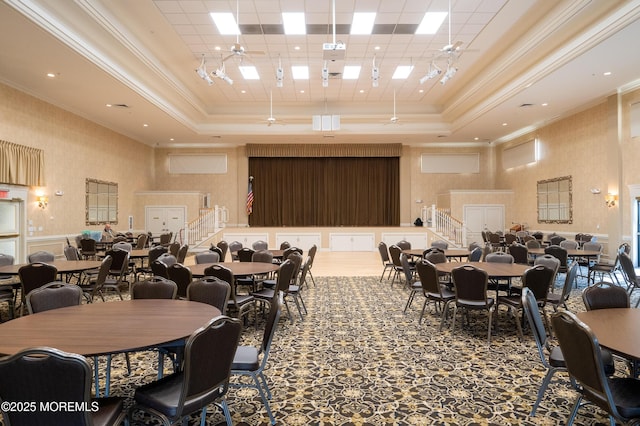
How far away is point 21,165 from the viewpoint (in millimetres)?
10281

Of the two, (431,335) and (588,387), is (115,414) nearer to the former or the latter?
(588,387)

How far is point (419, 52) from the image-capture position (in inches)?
424

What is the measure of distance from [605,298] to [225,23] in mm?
9135

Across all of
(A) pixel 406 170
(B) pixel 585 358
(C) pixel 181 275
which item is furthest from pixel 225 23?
(A) pixel 406 170

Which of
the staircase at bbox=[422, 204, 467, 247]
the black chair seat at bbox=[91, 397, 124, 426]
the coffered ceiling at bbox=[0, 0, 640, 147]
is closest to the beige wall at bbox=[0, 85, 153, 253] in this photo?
the coffered ceiling at bbox=[0, 0, 640, 147]

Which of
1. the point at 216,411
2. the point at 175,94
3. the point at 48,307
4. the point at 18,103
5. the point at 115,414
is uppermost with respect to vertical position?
the point at 175,94

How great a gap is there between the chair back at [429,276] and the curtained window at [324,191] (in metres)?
14.2

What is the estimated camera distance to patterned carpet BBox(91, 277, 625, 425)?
10.5 ft

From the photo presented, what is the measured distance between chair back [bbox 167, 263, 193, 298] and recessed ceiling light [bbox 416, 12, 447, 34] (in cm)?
772

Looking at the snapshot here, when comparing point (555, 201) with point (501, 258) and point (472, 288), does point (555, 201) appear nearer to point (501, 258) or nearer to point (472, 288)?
point (501, 258)

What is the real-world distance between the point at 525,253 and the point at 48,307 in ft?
28.0

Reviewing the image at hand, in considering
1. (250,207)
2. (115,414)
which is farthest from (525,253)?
(250,207)

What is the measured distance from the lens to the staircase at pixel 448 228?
1558 centimetres

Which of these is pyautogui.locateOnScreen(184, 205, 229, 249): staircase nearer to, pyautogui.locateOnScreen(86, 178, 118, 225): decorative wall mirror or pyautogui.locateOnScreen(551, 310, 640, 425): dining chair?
pyautogui.locateOnScreen(86, 178, 118, 225): decorative wall mirror
